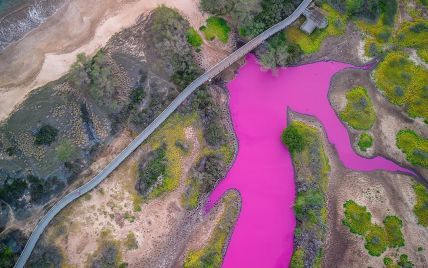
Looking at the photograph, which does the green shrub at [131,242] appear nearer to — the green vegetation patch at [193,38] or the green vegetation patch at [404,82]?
the green vegetation patch at [193,38]

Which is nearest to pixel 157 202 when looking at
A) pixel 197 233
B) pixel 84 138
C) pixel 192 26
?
pixel 197 233

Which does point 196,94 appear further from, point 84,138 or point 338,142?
point 338,142

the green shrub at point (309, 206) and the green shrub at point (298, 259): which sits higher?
the green shrub at point (309, 206)

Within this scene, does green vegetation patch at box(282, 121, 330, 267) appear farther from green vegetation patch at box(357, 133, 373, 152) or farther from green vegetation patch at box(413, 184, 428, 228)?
green vegetation patch at box(413, 184, 428, 228)

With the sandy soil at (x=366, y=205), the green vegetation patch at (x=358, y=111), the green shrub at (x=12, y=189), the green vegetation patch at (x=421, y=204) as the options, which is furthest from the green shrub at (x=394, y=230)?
the green shrub at (x=12, y=189)

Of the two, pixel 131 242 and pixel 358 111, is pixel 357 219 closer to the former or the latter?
pixel 358 111
